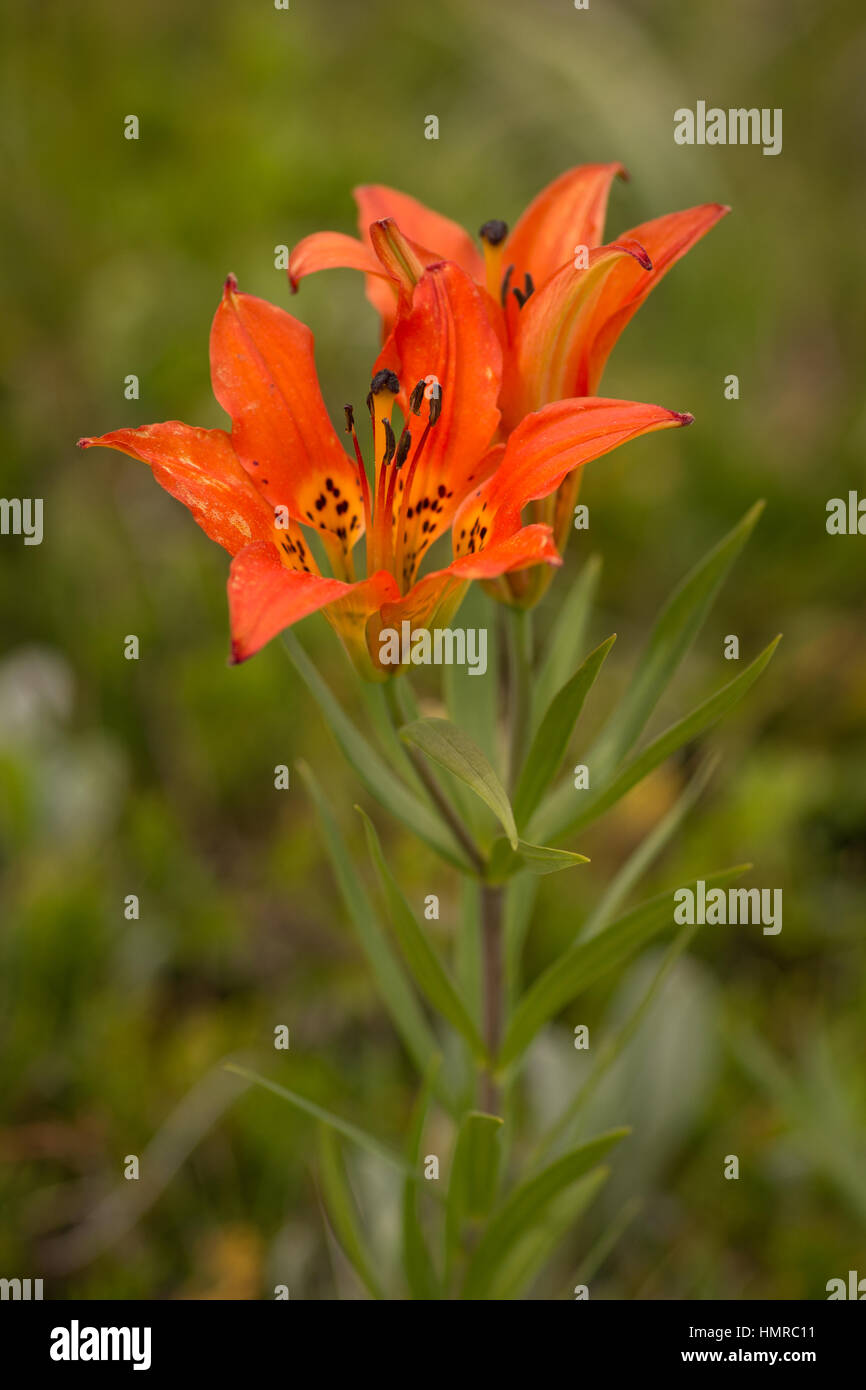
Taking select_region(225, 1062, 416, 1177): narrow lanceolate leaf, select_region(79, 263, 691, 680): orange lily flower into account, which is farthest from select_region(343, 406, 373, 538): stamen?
select_region(225, 1062, 416, 1177): narrow lanceolate leaf

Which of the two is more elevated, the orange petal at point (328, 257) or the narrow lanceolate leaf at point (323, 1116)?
the orange petal at point (328, 257)

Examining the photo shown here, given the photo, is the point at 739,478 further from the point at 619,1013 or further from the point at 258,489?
the point at 258,489

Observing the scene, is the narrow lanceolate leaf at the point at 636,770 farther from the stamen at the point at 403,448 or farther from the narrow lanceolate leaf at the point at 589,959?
the stamen at the point at 403,448

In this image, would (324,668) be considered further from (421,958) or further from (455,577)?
(455,577)

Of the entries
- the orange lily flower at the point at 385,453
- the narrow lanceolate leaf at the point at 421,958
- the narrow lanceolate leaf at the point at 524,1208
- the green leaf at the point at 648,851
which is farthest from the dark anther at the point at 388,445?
the narrow lanceolate leaf at the point at 524,1208

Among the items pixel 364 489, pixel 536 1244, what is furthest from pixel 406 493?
pixel 536 1244

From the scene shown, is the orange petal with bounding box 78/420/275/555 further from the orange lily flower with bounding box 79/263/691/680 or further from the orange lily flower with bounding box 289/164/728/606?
the orange lily flower with bounding box 289/164/728/606
